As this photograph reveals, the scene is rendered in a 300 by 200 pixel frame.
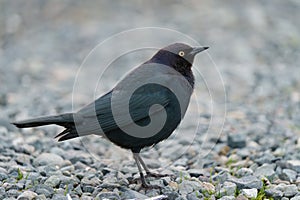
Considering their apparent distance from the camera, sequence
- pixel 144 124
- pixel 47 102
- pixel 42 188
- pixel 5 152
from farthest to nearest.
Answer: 1. pixel 47 102
2. pixel 5 152
3. pixel 144 124
4. pixel 42 188

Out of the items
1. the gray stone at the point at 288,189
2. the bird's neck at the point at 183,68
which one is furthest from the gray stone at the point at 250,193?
the bird's neck at the point at 183,68

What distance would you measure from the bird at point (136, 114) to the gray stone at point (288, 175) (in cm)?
116

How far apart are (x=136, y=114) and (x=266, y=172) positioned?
144 centimetres

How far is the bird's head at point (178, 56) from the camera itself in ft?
20.6

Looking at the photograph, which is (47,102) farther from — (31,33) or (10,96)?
(31,33)

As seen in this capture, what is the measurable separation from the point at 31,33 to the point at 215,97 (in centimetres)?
587

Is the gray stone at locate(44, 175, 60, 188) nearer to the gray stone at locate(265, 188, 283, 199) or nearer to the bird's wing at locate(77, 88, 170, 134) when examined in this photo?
the bird's wing at locate(77, 88, 170, 134)

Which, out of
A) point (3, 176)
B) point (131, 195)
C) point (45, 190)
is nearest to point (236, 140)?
point (131, 195)

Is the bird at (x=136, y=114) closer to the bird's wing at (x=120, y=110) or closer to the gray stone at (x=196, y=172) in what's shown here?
the bird's wing at (x=120, y=110)

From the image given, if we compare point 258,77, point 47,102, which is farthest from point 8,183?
point 258,77

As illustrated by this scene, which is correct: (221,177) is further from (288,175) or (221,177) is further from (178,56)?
(178,56)

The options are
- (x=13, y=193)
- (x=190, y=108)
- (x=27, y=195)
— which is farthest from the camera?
(x=190, y=108)

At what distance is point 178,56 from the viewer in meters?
6.28

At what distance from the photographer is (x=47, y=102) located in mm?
9617
